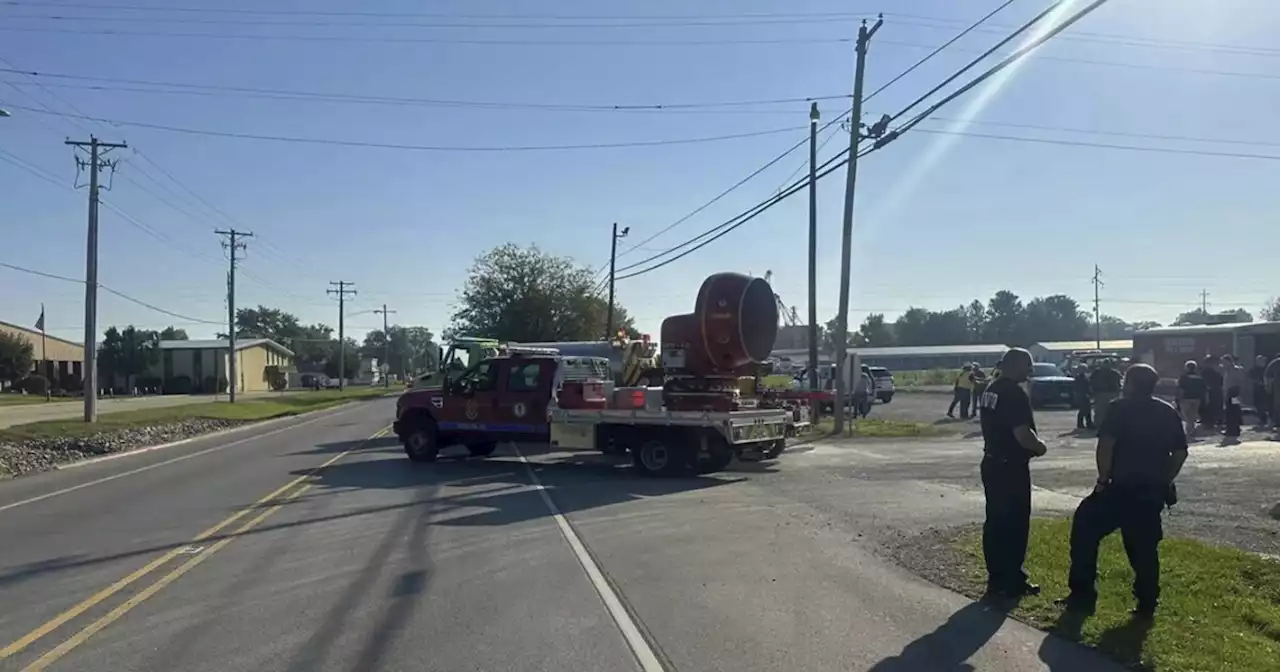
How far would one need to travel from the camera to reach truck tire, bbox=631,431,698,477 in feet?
61.9

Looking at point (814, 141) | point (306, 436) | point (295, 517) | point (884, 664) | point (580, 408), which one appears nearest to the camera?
point (884, 664)

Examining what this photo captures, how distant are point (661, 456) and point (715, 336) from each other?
2.43 meters

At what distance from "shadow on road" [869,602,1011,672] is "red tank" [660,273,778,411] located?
→ 1158 cm

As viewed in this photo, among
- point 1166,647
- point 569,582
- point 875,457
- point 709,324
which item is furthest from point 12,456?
point 1166,647

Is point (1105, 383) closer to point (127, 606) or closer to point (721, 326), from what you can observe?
point (721, 326)

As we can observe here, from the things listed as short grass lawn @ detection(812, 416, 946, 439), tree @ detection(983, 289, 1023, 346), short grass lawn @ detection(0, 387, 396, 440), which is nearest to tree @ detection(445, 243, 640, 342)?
short grass lawn @ detection(0, 387, 396, 440)

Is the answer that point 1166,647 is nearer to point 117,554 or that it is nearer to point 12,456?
point 117,554

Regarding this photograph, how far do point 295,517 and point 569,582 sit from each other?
18.6 feet

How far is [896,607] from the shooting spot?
856 centimetres

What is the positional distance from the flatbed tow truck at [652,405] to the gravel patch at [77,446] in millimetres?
9105

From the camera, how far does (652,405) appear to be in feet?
64.4

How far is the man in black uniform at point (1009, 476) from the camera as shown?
345 inches

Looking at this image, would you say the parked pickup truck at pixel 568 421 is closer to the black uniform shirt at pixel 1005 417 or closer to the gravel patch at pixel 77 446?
the gravel patch at pixel 77 446

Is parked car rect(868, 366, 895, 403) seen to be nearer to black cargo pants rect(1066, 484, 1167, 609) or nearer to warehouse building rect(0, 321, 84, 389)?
black cargo pants rect(1066, 484, 1167, 609)
